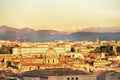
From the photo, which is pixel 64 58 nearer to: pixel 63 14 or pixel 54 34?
pixel 54 34

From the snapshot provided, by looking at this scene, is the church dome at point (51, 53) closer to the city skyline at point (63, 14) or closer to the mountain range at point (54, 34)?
the mountain range at point (54, 34)

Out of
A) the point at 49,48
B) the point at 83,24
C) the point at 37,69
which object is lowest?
the point at 37,69

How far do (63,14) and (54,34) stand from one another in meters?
0.28

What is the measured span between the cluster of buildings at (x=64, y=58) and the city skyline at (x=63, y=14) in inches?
8.9

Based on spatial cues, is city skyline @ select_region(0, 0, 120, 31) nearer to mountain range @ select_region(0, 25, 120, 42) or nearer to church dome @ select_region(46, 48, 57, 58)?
mountain range @ select_region(0, 25, 120, 42)

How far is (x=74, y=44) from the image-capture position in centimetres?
421

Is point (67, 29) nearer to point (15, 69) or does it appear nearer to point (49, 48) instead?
point (49, 48)

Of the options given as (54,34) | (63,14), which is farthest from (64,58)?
(63,14)

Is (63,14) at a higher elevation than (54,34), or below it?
higher

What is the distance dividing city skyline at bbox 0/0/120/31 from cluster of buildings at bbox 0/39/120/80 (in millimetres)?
225

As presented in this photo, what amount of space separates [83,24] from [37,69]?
31.6 inches

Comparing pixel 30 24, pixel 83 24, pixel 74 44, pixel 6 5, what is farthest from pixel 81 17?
pixel 6 5

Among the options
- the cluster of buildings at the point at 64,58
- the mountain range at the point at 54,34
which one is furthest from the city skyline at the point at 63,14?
the cluster of buildings at the point at 64,58

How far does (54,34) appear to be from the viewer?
418 centimetres
